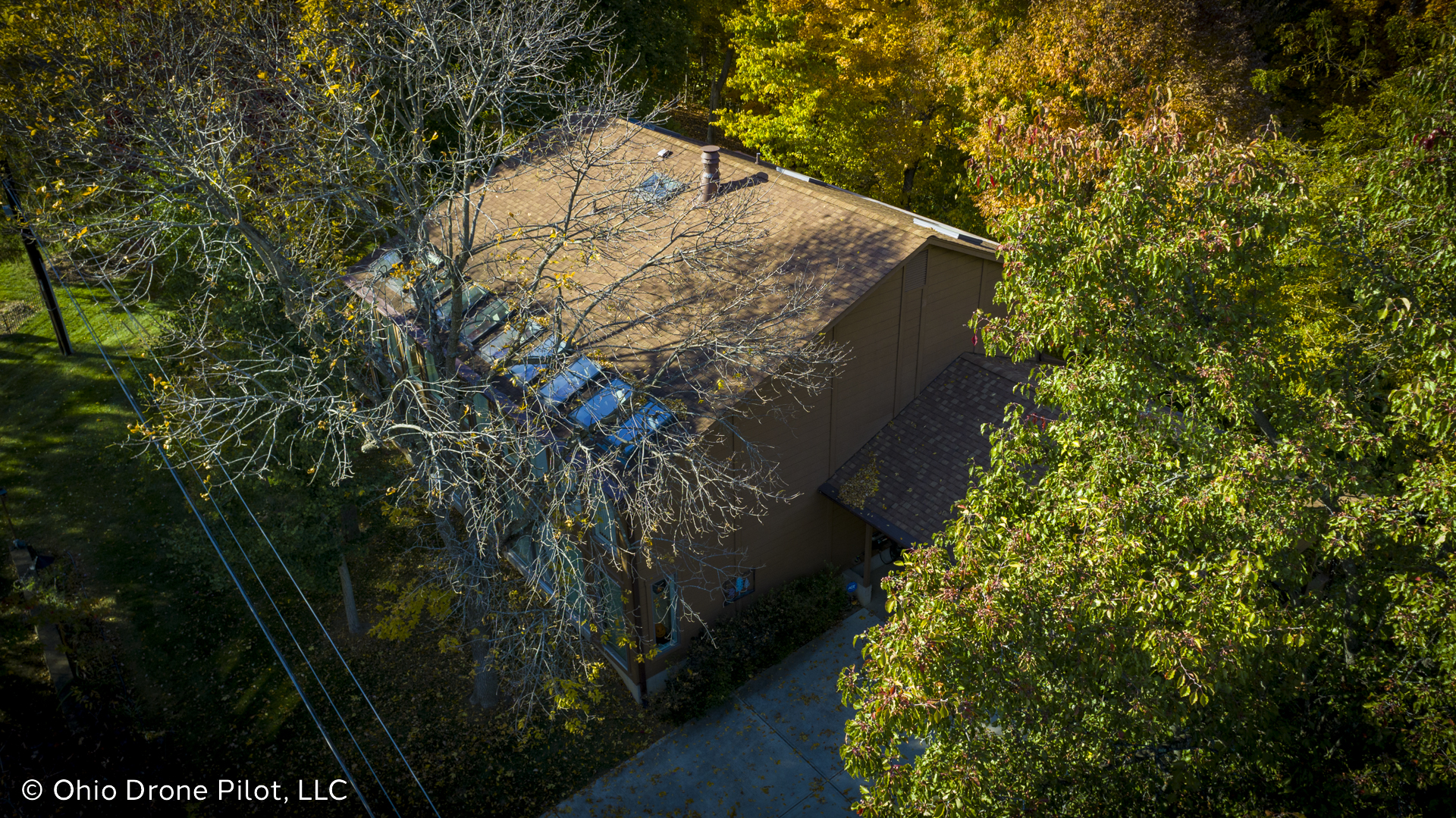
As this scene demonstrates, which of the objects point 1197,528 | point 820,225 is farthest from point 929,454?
point 1197,528

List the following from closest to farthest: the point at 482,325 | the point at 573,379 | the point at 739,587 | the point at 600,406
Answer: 1. the point at 600,406
2. the point at 573,379
3. the point at 739,587
4. the point at 482,325

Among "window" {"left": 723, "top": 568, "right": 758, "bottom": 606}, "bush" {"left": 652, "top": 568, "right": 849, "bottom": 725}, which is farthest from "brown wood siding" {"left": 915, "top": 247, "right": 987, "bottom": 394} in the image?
"window" {"left": 723, "top": 568, "right": 758, "bottom": 606}

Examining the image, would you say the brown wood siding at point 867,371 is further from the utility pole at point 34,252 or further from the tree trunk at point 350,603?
the utility pole at point 34,252

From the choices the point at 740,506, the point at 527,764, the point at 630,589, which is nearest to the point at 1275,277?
the point at 740,506

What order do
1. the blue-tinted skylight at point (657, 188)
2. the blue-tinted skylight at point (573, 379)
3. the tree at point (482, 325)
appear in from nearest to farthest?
the tree at point (482, 325) → the blue-tinted skylight at point (573, 379) → the blue-tinted skylight at point (657, 188)

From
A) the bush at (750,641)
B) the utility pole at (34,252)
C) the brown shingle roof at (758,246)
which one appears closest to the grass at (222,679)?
the bush at (750,641)

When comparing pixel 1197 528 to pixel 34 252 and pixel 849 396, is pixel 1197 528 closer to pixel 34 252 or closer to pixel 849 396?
pixel 849 396

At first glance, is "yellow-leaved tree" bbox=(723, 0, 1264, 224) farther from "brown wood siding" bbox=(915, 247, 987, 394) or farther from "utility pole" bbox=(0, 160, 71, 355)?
"utility pole" bbox=(0, 160, 71, 355)
